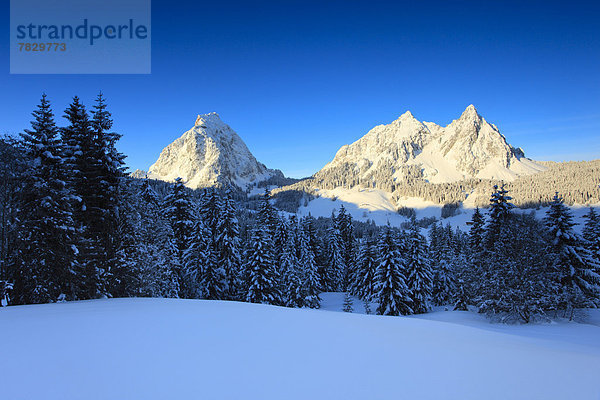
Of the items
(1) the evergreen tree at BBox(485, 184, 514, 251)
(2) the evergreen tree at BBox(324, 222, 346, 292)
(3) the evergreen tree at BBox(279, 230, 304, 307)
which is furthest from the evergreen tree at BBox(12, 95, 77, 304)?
(2) the evergreen tree at BBox(324, 222, 346, 292)

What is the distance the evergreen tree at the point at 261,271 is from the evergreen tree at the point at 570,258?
2339 centimetres

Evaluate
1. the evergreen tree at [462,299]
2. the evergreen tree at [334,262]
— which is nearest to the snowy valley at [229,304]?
the evergreen tree at [462,299]

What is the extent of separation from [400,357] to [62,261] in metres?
16.5

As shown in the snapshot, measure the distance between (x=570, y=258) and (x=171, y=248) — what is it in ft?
111

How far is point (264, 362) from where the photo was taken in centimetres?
468

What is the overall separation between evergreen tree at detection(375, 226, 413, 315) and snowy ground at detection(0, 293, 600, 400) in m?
21.3

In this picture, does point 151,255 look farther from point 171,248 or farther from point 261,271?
point 261,271


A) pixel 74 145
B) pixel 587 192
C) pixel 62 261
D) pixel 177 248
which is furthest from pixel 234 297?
pixel 587 192

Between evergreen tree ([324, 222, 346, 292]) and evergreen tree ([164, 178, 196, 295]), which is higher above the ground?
evergreen tree ([164, 178, 196, 295])

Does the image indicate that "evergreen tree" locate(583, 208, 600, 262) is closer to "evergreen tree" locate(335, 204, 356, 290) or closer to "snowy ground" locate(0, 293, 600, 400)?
"evergreen tree" locate(335, 204, 356, 290)

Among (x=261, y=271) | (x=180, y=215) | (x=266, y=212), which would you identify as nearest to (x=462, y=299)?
(x=261, y=271)

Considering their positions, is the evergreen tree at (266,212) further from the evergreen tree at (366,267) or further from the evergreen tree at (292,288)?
the evergreen tree at (366,267)

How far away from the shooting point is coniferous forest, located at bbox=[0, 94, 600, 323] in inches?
574

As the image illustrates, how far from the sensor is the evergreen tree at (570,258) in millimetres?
22750
